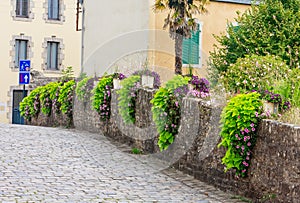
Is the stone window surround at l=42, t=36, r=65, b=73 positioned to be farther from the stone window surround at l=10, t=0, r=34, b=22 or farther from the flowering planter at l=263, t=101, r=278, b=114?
the flowering planter at l=263, t=101, r=278, b=114

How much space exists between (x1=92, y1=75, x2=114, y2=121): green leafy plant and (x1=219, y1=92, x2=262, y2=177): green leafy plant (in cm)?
679

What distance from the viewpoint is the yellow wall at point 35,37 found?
120 feet

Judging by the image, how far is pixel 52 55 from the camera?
1521 inches

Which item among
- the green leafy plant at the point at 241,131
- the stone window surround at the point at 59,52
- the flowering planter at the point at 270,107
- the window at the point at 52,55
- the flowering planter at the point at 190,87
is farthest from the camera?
the window at the point at 52,55

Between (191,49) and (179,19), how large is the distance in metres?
1.78

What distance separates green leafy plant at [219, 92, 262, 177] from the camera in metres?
8.41

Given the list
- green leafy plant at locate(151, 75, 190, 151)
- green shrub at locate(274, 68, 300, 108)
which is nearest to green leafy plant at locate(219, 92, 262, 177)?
green shrub at locate(274, 68, 300, 108)

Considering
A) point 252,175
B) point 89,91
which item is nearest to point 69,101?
point 89,91

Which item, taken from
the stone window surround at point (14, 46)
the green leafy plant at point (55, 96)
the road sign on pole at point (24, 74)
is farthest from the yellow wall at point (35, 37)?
the green leafy plant at point (55, 96)

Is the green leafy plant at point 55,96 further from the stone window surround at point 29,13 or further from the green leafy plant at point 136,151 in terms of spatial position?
the stone window surround at point 29,13

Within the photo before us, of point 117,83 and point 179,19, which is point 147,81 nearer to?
point 117,83

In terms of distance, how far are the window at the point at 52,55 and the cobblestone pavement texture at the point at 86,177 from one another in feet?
81.3

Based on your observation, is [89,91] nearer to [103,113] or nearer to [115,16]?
[103,113]

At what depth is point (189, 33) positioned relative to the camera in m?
21.9
